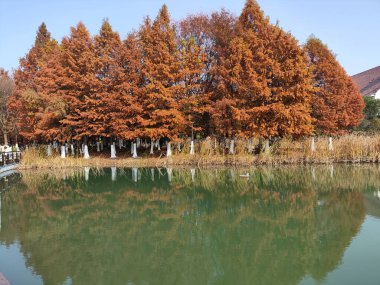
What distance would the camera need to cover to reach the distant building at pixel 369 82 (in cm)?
6407

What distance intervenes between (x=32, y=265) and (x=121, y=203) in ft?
28.2

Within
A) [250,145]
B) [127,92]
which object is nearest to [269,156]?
[250,145]

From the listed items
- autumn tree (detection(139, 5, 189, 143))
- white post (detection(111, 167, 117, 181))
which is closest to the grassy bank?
white post (detection(111, 167, 117, 181))

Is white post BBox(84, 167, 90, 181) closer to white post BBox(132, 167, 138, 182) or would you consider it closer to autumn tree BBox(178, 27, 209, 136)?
white post BBox(132, 167, 138, 182)

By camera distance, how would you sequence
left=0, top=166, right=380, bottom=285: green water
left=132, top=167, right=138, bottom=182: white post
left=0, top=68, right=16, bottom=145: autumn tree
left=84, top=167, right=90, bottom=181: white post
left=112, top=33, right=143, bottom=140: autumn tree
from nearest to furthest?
1. left=0, top=166, right=380, bottom=285: green water
2. left=132, top=167, right=138, bottom=182: white post
3. left=84, top=167, right=90, bottom=181: white post
4. left=112, top=33, right=143, bottom=140: autumn tree
5. left=0, top=68, right=16, bottom=145: autumn tree

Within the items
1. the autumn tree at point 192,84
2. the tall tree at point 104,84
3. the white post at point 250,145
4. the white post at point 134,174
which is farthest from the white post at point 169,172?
the tall tree at point 104,84

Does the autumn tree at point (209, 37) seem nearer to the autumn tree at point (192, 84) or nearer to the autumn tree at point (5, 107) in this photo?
the autumn tree at point (192, 84)

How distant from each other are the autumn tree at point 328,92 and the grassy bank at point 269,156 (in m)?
2.94

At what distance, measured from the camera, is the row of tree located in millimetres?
32531

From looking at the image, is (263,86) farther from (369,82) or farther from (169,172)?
(369,82)

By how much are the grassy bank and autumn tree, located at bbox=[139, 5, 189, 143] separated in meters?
2.61

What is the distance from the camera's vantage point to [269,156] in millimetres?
32094

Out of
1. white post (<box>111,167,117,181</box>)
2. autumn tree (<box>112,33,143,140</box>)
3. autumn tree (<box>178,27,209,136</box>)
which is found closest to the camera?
white post (<box>111,167,117,181</box>)

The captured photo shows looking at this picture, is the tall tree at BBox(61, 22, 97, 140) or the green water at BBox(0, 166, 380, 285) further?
the tall tree at BBox(61, 22, 97, 140)
